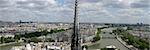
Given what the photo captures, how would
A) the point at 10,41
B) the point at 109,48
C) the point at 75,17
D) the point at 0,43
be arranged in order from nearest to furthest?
1. the point at 75,17
2. the point at 109,48
3. the point at 0,43
4. the point at 10,41

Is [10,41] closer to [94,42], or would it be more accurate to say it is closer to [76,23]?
[94,42]

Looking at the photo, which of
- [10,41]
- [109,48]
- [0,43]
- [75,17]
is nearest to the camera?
[75,17]

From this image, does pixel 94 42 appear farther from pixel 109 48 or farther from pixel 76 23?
pixel 76 23

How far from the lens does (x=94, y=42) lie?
19.2 metres

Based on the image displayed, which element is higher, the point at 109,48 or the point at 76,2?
the point at 76,2

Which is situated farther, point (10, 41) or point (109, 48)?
point (10, 41)

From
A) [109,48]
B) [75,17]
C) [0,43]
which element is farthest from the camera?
[0,43]

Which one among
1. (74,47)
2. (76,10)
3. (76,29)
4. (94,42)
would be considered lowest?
(94,42)

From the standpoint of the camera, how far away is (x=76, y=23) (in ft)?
7.16

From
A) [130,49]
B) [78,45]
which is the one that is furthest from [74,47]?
[130,49]

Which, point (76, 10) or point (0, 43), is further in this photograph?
point (0, 43)

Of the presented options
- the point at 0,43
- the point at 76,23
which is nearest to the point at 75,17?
the point at 76,23

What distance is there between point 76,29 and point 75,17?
0.35 feet

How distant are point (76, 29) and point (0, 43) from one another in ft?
55.9
